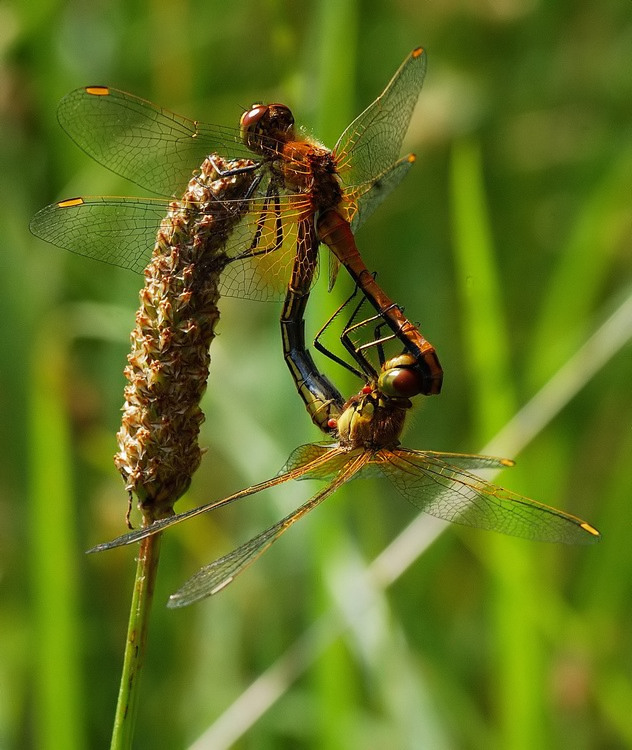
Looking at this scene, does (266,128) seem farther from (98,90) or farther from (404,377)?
(404,377)

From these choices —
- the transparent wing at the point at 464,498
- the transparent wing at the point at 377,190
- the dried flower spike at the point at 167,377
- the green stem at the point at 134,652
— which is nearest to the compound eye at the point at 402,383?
the transparent wing at the point at 464,498

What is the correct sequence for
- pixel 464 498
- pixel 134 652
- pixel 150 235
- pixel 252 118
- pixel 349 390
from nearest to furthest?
pixel 134 652 → pixel 150 235 → pixel 252 118 → pixel 464 498 → pixel 349 390

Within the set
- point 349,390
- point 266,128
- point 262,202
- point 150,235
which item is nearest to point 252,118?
point 266,128

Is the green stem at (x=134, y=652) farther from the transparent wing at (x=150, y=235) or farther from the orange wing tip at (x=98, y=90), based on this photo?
the orange wing tip at (x=98, y=90)

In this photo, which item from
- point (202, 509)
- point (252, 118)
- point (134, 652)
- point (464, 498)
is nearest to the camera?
point (134, 652)

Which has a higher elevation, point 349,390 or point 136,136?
point 136,136

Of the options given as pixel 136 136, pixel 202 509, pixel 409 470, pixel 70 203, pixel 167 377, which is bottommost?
pixel 409 470

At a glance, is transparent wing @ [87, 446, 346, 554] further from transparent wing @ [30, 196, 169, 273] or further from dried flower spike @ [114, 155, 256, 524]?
transparent wing @ [30, 196, 169, 273]

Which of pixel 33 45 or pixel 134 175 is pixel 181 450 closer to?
pixel 134 175

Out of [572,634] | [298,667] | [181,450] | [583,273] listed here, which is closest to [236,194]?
[181,450]
